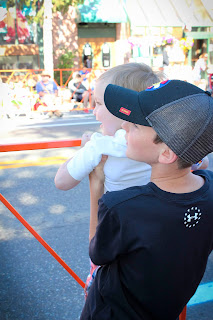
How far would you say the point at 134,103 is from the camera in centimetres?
127

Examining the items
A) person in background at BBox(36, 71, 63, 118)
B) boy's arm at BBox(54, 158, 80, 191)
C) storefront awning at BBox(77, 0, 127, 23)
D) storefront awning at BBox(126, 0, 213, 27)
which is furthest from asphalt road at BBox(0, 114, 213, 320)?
storefront awning at BBox(126, 0, 213, 27)

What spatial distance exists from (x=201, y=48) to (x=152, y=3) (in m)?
3.71

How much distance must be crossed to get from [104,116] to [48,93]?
11.9 metres

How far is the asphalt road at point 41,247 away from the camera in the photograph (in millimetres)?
2914

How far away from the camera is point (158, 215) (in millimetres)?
1188

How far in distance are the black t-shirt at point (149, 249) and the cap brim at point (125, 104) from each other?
0.22 m

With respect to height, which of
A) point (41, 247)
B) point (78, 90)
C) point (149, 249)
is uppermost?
point (149, 249)

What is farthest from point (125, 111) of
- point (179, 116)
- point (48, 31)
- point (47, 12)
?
point (47, 12)

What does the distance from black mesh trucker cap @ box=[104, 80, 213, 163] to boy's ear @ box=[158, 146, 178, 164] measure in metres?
0.02

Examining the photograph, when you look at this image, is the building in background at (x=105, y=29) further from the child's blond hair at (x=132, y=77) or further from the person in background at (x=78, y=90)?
the child's blond hair at (x=132, y=77)

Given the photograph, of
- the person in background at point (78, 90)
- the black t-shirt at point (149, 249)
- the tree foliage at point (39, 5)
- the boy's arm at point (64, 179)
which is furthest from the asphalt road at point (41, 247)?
the tree foliage at point (39, 5)

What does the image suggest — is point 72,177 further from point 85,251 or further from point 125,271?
point 85,251

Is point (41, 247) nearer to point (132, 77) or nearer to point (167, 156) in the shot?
point (132, 77)

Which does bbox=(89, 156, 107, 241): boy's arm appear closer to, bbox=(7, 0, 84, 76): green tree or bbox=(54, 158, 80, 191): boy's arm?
bbox=(54, 158, 80, 191): boy's arm
